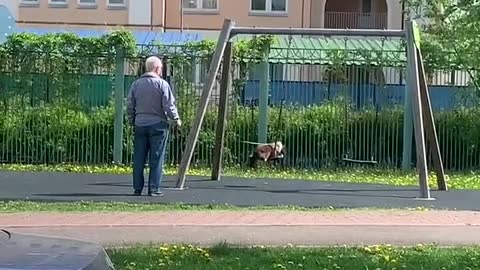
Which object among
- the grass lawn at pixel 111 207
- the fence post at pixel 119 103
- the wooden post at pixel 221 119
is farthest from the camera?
the fence post at pixel 119 103

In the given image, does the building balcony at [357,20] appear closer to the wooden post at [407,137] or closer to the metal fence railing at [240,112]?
the metal fence railing at [240,112]

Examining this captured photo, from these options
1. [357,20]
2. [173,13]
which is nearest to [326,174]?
[173,13]

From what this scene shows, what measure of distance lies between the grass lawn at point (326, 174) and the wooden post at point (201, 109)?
8.02 feet

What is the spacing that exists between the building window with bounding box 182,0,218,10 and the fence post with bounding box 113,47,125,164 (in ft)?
54.6

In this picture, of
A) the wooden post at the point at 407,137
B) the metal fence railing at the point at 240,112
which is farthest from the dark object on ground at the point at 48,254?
the wooden post at the point at 407,137

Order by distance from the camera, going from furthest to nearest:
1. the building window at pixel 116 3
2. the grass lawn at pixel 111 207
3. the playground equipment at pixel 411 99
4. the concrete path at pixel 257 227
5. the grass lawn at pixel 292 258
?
the building window at pixel 116 3, the playground equipment at pixel 411 99, the grass lawn at pixel 111 207, the concrete path at pixel 257 227, the grass lawn at pixel 292 258

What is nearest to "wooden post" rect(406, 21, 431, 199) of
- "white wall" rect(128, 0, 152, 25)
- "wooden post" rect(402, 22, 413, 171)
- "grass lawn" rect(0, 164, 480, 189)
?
"grass lawn" rect(0, 164, 480, 189)

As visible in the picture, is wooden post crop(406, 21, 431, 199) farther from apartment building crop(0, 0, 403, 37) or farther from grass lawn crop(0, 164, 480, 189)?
apartment building crop(0, 0, 403, 37)

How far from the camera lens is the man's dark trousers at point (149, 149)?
1273 cm

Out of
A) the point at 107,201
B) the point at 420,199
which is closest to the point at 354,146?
the point at 420,199

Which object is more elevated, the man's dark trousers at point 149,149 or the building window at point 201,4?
the building window at point 201,4

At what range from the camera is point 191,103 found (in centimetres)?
1880

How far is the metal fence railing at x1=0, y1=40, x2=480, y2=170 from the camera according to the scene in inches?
743

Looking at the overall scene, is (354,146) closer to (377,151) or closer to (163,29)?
(377,151)
